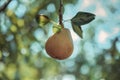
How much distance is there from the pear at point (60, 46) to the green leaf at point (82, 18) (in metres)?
0.07

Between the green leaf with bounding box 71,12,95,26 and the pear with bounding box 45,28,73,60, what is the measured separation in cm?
7

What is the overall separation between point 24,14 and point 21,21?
0.78ft

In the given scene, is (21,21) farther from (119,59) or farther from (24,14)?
(119,59)

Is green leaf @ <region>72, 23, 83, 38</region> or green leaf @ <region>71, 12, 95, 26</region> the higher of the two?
green leaf @ <region>71, 12, 95, 26</region>

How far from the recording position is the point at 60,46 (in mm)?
1057

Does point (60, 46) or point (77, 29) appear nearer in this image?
point (77, 29)

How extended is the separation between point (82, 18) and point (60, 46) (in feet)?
0.39

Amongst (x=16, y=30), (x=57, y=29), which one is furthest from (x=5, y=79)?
(x=57, y=29)

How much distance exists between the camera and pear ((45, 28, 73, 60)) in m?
1.04

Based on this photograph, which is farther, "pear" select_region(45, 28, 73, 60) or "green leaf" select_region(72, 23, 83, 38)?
"pear" select_region(45, 28, 73, 60)

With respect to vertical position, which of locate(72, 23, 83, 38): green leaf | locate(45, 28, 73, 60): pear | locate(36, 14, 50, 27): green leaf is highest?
locate(36, 14, 50, 27): green leaf

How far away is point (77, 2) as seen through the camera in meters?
5.53

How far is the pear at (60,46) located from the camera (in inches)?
40.9

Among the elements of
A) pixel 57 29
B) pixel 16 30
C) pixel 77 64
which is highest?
pixel 77 64
